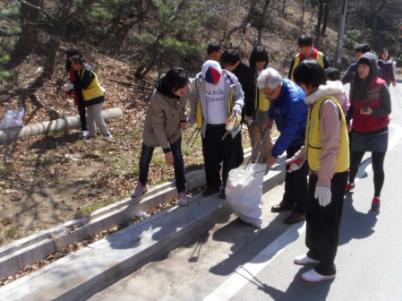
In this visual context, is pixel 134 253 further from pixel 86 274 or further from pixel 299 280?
pixel 299 280

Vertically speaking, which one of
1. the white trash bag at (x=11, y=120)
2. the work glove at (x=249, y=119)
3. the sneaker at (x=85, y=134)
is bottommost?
the sneaker at (x=85, y=134)

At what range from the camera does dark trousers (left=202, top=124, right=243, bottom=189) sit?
18.0 ft

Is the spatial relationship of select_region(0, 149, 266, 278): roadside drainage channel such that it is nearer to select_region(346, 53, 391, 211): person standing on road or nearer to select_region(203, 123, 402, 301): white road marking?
select_region(203, 123, 402, 301): white road marking

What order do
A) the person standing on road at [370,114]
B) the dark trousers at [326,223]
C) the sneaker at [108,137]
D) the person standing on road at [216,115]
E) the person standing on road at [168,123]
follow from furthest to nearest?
the sneaker at [108,137] → the person standing on road at [370,114] → the person standing on road at [216,115] → the person standing on road at [168,123] → the dark trousers at [326,223]

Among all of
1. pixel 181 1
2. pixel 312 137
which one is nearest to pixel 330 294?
pixel 312 137


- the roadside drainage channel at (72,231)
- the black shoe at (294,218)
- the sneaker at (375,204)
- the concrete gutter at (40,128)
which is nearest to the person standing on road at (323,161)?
the black shoe at (294,218)

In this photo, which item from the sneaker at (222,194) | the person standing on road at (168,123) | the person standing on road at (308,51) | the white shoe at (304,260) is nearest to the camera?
the white shoe at (304,260)

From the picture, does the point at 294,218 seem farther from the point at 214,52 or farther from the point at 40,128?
the point at 40,128

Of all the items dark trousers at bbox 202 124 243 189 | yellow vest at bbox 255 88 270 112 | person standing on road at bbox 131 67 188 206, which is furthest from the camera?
yellow vest at bbox 255 88 270 112

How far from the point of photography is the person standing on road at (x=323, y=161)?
3600mm

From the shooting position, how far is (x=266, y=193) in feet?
20.7

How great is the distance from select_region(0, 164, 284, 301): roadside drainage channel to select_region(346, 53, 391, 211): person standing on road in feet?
5.97

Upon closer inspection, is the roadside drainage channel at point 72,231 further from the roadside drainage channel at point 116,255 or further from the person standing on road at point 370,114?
the person standing on road at point 370,114

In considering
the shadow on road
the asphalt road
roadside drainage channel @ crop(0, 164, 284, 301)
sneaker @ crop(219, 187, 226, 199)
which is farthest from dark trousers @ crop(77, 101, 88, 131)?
the shadow on road
